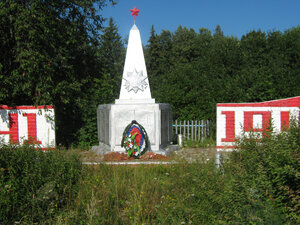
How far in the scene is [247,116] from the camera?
17.8 ft

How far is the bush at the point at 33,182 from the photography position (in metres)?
3.71

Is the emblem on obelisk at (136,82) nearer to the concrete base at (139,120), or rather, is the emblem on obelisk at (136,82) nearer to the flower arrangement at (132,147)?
the concrete base at (139,120)

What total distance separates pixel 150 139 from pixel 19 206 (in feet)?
17.1

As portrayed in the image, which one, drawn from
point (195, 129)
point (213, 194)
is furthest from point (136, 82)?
point (213, 194)

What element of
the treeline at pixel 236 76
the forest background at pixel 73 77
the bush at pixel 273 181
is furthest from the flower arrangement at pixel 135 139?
the treeline at pixel 236 76

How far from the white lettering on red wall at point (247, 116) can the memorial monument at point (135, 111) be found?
3423mm

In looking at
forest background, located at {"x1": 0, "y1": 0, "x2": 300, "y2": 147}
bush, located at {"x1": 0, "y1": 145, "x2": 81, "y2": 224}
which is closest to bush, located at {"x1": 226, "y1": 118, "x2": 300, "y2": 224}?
bush, located at {"x1": 0, "y1": 145, "x2": 81, "y2": 224}

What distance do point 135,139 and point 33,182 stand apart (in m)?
4.45

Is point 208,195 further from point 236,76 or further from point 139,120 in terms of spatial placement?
point 236,76

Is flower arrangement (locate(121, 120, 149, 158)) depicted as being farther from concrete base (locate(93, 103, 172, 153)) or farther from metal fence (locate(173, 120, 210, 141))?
metal fence (locate(173, 120, 210, 141))

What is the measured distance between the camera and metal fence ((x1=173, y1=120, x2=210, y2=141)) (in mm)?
11734

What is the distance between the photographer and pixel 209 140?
442 inches

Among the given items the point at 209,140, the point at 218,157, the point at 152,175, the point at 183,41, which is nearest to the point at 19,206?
the point at 152,175

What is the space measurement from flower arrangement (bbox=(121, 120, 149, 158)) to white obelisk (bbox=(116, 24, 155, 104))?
107 centimetres
